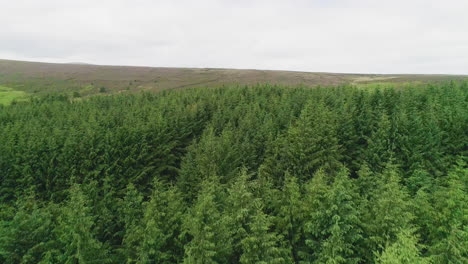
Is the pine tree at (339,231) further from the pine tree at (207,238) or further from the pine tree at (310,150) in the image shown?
the pine tree at (310,150)

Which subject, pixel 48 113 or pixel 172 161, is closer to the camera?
pixel 172 161

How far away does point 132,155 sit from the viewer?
1737 inches

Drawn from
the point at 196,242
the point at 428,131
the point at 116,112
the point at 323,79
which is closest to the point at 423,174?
the point at 428,131

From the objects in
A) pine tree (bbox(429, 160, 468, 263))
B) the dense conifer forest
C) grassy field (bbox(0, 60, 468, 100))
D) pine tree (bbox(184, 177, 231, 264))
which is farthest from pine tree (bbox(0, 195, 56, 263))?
grassy field (bbox(0, 60, 468, 100))

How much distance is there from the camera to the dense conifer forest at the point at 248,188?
2136 centimetres

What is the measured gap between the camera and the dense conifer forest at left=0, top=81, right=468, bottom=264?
21.4 m

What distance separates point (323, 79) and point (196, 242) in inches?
5689

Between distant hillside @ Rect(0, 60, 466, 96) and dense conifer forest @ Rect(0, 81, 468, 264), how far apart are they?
76340 millimetres

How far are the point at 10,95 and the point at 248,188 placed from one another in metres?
143

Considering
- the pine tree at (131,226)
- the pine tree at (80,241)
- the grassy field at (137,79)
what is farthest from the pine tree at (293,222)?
the grassy field at (137,79)

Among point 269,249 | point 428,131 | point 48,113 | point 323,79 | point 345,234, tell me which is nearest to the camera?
point 269,249

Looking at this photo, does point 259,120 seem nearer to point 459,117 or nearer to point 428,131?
point 428,131

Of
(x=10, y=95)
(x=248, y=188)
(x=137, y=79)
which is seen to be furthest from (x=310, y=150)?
(x=10, y=95)

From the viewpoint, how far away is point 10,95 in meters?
121
